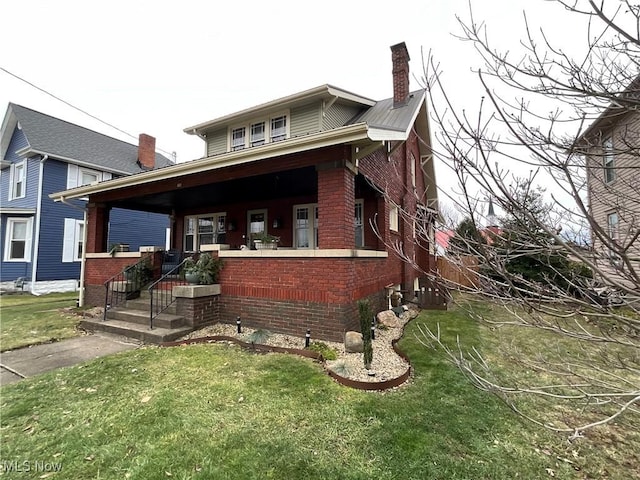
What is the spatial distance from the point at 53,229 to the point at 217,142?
10.0 m

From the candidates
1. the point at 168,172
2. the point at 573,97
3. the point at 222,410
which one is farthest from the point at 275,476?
the point at 168,172

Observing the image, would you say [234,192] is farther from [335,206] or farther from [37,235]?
[37,235]

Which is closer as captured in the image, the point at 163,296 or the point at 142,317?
the point at 142,317

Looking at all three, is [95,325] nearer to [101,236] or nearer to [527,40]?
[101,236]

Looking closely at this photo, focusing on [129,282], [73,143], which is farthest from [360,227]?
[73,143]

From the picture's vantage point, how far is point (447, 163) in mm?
1812

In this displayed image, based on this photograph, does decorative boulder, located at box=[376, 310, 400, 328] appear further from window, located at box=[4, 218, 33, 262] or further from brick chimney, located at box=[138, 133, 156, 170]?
brick chimney, located at box=[138, 133, 156, 170]

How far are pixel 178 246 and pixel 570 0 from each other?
41.7 ft

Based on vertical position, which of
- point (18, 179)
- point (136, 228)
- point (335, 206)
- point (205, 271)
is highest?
point (18, 179)

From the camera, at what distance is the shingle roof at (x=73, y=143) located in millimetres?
14742

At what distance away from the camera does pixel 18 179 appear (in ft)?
50.4

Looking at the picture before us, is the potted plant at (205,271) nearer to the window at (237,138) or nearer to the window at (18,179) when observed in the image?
the window at (237,138)

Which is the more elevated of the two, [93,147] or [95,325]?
[93,147]

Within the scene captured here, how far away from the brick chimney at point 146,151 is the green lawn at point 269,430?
17853 mm
